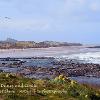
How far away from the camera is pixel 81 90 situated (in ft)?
58.4

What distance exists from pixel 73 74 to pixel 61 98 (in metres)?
41.0

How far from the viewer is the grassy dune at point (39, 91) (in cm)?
1636

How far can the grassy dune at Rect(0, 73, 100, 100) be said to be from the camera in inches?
644

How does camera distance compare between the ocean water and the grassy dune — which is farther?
the ocean water

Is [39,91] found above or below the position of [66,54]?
above

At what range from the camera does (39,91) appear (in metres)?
17.2

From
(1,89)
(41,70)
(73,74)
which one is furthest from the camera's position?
(41,70)

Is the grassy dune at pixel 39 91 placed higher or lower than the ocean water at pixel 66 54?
higher

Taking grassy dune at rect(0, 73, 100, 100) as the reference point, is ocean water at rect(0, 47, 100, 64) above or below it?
below

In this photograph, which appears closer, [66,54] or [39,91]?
[39,91]

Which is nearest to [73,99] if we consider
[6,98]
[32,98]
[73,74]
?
[32,98]

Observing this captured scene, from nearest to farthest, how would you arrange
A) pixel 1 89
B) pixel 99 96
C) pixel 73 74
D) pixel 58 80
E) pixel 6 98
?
pixel 6 98, pixel 1 89, pixel 99 96, pixel 58 80, pixel 73 74

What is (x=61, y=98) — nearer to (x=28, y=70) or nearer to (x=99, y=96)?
(x=99, y=96)

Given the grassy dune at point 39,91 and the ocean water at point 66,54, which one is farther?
the ocean water at point 66,54
